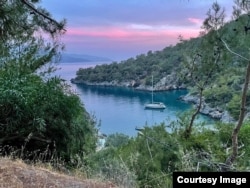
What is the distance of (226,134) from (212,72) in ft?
6.05

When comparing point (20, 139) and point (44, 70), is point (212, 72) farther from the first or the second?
point (20, 139)

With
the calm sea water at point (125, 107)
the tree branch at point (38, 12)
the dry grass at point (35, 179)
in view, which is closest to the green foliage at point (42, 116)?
the tree branch at point (38, 12)

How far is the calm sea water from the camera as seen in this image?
2514 cm

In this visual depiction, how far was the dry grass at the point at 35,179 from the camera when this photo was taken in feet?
8.59

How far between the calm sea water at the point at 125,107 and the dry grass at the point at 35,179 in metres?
16.8

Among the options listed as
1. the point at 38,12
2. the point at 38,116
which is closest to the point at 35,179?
the point at 38,12

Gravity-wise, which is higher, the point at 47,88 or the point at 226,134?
the point at 47,88

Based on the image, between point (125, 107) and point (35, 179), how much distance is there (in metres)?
30.4

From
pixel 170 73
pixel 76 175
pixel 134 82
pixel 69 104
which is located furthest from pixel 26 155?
pixel 134 82

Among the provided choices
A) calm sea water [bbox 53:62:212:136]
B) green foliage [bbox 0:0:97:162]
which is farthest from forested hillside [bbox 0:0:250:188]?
calm sea water [bbox 53:62:212:136]

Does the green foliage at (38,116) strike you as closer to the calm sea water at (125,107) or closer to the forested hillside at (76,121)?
the forested hillside at (76,121)

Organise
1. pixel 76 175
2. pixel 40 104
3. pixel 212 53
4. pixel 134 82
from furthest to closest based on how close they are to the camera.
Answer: pixel 134 82, pixel 212 53, pixel 40 104, pixel 76 175

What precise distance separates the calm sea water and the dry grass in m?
16.8

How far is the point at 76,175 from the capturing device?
10.6 feet
